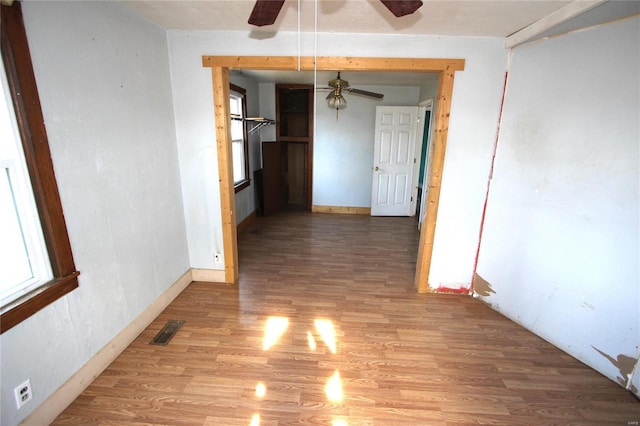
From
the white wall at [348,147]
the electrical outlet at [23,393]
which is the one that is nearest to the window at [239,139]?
the white wall at [348,147]

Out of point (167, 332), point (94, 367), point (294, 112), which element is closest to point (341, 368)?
point (167, 332)

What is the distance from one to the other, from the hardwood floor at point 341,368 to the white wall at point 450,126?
509mm

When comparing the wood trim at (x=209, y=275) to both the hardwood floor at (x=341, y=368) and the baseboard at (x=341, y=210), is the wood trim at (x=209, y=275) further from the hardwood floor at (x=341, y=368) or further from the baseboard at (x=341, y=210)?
the baseboard at (x=341, y=210)

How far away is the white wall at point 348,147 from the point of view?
5496 mm

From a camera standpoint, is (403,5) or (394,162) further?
(394,162)

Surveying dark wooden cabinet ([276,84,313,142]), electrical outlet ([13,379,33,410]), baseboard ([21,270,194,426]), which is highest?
dark wooden cabinet ([276,84,313,142])

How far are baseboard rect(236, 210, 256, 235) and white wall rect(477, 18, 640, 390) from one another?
11.8ft

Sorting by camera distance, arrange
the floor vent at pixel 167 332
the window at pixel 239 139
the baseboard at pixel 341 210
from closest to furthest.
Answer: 1. the floor vent at pixel 167 332
2. the window at pixel 239 139
3. the baseboard at pixel 341 210

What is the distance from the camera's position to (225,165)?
282 centimetres

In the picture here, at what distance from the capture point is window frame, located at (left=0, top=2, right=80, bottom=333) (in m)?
1.36

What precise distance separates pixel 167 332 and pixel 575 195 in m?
3.23

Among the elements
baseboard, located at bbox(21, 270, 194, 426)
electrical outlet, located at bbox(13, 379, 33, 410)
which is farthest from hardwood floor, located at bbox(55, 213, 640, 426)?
electrical outlet, located at bbox(13, 379, 33, 410)

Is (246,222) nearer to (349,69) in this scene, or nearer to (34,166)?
(349,69)

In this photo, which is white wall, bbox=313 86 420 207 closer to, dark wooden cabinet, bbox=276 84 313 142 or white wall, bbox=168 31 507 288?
dark wooden cabinet, bbox=276 84 313 142
